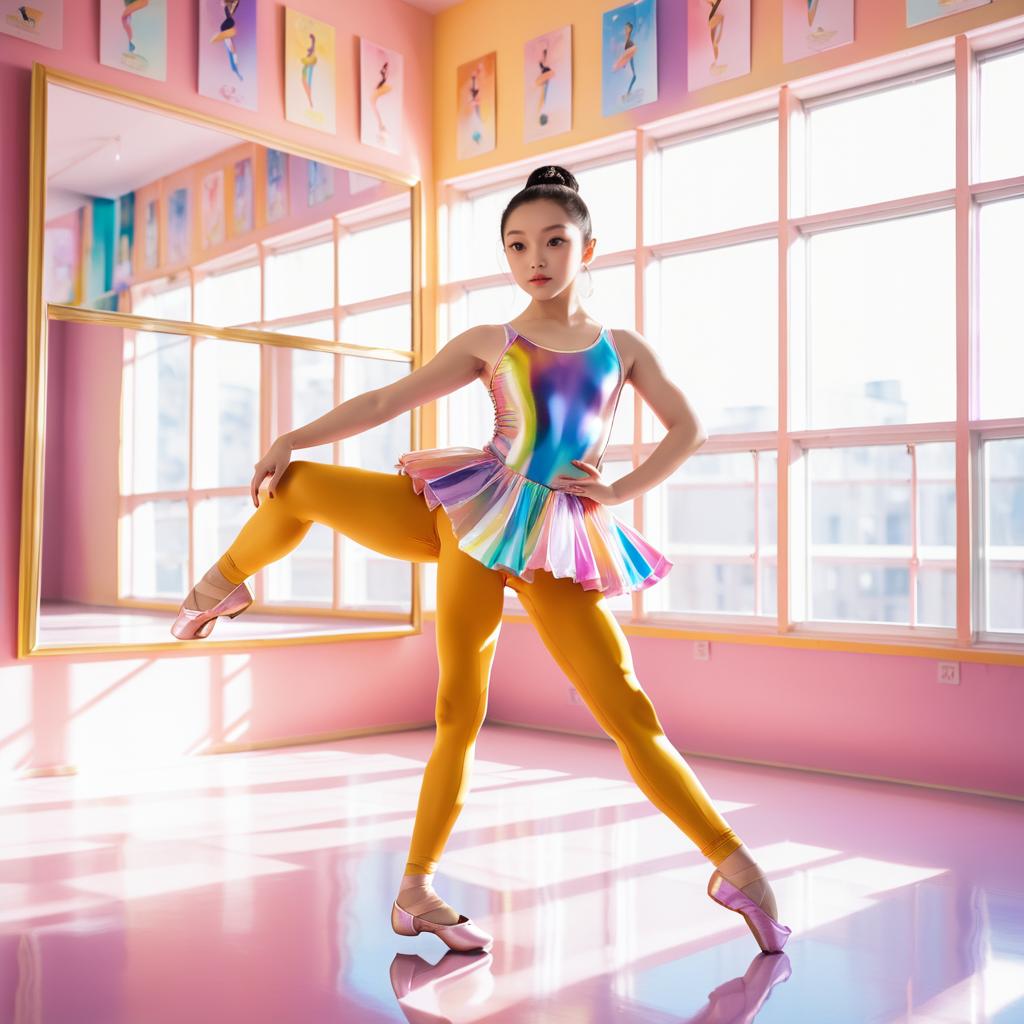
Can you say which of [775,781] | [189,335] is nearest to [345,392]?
[189,335]

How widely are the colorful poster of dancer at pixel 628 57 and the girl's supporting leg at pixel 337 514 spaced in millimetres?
3165

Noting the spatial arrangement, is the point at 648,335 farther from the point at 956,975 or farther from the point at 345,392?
the point at 956,975

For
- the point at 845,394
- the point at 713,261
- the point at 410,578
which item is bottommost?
the point at 410,578

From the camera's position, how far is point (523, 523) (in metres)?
2.12

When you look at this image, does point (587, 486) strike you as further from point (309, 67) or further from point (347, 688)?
point (309, 67)

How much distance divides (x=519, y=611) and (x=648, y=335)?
1.44 meters

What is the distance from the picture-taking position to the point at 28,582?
13.1 ft

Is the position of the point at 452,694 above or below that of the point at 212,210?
below

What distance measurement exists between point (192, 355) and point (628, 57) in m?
2.30

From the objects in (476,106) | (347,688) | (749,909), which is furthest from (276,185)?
(749,909)

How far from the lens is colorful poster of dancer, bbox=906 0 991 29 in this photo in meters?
3.83

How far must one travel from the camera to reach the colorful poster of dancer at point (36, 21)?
3.98 m

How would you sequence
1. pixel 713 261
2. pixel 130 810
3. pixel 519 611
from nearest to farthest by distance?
pixel 130 810 < pixel 713 261 < pixel 519 611

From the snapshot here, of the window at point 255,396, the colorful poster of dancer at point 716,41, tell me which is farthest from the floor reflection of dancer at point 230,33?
the colorful poster of dancer at point 716,41
